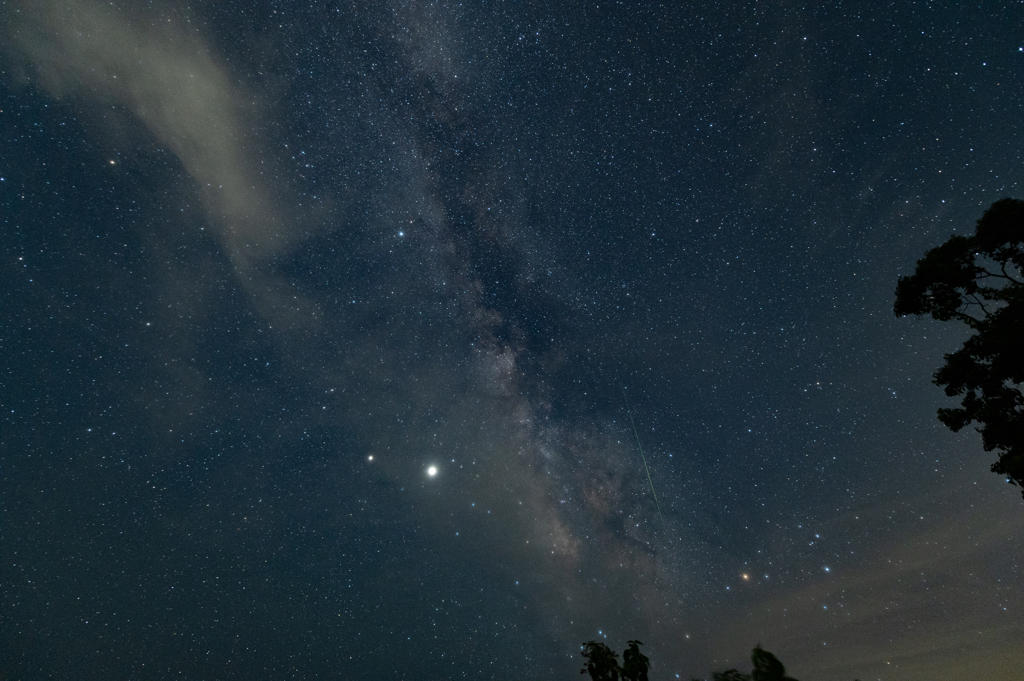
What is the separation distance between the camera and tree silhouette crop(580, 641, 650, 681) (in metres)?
17.0

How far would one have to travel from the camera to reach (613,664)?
1814cm

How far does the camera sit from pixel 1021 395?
37.2ft

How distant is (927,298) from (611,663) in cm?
1767

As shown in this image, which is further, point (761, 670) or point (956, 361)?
point (956, 361)

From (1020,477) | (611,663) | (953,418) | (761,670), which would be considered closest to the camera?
(1020,477)

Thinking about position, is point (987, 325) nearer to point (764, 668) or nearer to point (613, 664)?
point (764, 668)

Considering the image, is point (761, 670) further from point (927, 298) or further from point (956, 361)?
point (927, 298)

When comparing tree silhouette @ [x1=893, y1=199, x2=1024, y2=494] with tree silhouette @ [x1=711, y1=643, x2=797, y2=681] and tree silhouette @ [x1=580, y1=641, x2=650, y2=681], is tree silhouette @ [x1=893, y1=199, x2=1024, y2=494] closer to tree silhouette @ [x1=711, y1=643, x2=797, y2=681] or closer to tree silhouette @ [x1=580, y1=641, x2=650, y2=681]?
tree silhouette @ [x1=711, y1=643, x2=797, y2=681]

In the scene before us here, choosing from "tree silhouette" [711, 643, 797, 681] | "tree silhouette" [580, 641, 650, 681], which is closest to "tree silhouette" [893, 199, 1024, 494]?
"tree silhouette" [711, 643, 797, 681]

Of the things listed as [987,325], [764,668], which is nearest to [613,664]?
[764,668]

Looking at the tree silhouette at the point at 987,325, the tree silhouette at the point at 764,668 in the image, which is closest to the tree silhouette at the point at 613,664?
the tree silhouette at the point at 764,668

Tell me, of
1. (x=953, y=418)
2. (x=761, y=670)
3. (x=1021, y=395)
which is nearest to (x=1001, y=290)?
(x=1021, y=395)

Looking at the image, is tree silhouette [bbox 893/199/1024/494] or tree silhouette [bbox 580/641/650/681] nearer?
tree silhouette [bbox 893/199/1024/494]

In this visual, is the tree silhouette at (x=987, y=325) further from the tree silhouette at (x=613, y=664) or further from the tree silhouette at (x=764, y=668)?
the tree silhouette at (x=613, y=664)
